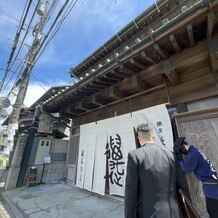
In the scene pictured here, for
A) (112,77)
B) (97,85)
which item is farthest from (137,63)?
(97,85)

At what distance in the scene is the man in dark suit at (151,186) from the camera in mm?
1895

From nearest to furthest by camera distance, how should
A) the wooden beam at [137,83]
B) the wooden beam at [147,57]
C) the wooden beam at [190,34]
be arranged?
1. the wooden beam at [190,34]
2. the wooden beam at [147,57]
3. the wooden beam at [137,83]

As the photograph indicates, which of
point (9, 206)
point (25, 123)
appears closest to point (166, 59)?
point (9, 206)

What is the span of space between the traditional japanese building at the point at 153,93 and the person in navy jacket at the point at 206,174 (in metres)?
0.50

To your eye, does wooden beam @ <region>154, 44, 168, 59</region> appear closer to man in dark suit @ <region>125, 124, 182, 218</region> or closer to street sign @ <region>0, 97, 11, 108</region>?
man in dark suit @ <region>125, 124, 182, 218</region>

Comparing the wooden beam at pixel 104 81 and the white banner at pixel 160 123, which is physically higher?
the wooden beam at pixel 104 81

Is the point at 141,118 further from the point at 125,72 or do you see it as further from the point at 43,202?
the point at 43,202

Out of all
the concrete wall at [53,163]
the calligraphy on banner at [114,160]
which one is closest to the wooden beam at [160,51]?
the calligraphy on banner at [114,160]

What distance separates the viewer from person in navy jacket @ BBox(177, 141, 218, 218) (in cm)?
249

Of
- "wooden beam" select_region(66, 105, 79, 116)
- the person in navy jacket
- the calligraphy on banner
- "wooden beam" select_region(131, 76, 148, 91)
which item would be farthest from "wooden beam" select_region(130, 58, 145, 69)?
"wooden beam" select_region(66, 105, 79, 116)

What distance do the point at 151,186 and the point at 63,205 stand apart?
4.28m

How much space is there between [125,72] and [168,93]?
1493mm

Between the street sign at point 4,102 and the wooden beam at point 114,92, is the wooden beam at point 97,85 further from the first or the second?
the street sign at point 4,102

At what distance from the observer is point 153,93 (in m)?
5.25
